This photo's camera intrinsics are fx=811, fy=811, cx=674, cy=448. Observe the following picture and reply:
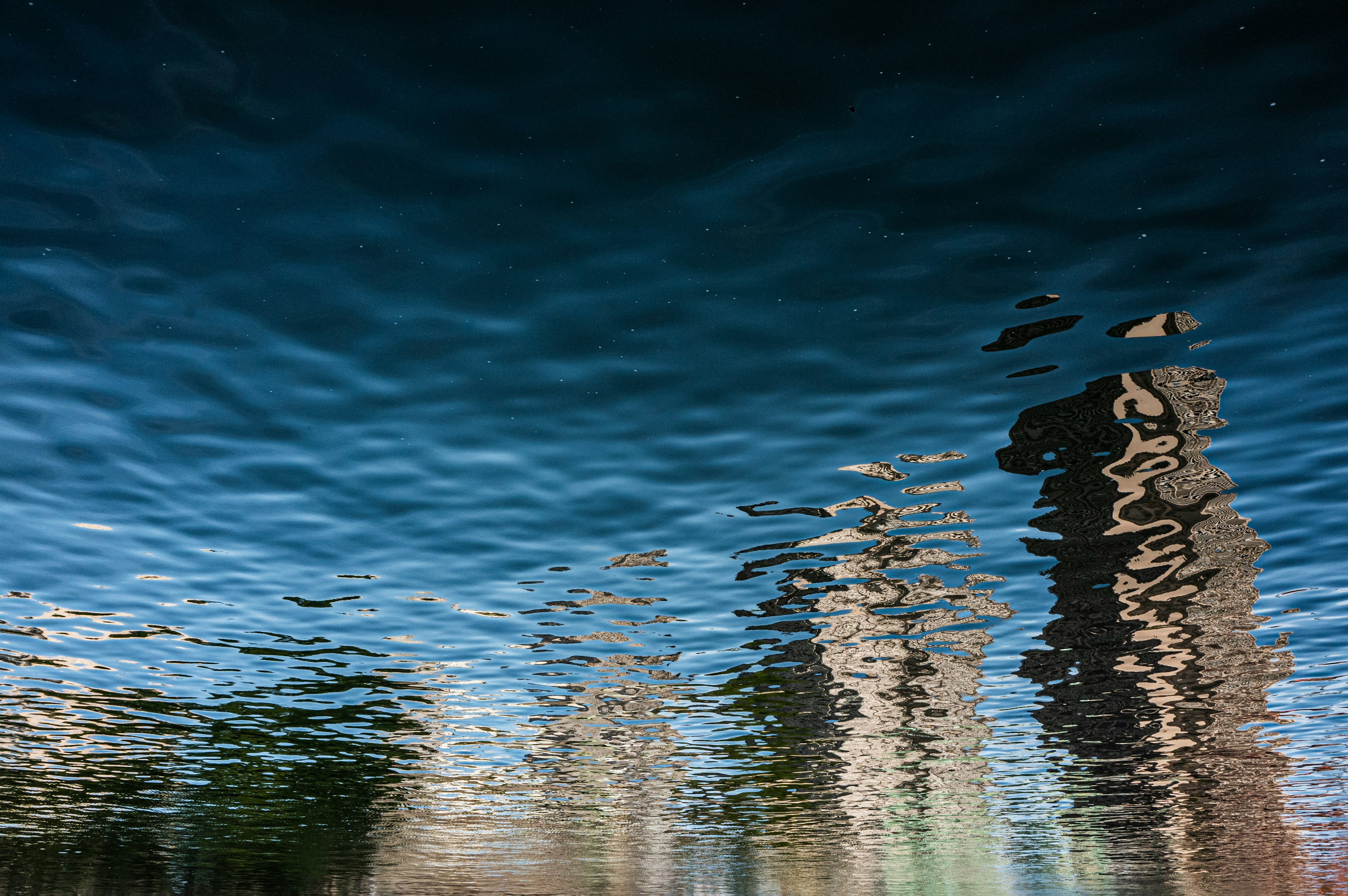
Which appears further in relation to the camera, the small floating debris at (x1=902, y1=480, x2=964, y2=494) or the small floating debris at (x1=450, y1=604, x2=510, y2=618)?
the small floating debris at (x1=450, y1=604, x2=510, y2=618)

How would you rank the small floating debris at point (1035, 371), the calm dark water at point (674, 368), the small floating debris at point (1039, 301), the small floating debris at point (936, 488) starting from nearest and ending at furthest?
the calm dark water at point (674, 368) → the small floating debris at point (1039, 301) → the small floating debris at point (1035, 371) → the small floating debris at point (936, 488)

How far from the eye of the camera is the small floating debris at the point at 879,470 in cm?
780

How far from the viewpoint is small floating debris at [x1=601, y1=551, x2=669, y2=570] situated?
367 inches

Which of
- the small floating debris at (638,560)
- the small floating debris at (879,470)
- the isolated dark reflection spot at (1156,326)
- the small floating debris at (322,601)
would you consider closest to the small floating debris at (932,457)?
the small floating debris at (879,470)

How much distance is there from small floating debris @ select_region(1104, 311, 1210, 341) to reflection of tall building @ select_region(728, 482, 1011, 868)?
2321mm

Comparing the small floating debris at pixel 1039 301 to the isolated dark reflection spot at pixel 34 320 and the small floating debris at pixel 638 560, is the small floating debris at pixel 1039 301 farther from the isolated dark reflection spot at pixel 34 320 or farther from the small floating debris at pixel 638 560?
the isolated dark reflection spot at pixel 34 320

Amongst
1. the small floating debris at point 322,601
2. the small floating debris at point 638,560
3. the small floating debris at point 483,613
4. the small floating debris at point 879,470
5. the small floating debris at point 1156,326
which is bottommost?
the small floating debris at point 483,613

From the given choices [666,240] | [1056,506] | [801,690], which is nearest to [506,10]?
[666,240]

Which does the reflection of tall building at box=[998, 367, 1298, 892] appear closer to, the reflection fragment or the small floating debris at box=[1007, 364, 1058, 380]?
the small floating debris at box=[1007, 364, 1058, 380]

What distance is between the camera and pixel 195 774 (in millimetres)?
17906

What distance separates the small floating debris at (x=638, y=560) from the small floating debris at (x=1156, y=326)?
5112 millimetres

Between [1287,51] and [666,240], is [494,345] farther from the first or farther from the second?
[1287,51]

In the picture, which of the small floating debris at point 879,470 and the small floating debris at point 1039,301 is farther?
the small floating debris at point 879,470

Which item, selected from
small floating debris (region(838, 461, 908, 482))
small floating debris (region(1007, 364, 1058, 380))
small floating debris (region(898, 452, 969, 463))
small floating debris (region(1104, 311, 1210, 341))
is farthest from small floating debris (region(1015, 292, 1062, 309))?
small floating debris (region(838, 461, 908, 482))
